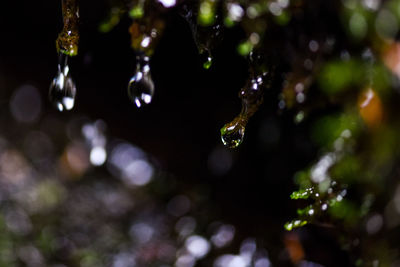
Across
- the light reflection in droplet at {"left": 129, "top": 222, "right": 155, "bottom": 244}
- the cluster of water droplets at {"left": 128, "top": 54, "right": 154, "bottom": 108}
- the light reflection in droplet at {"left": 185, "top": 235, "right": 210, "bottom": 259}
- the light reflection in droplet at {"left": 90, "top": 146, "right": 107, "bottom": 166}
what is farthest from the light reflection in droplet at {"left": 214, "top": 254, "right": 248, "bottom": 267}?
the light reflection in droplet at {"left": 90, "top": 146, "right": 107, "bottom": 166}

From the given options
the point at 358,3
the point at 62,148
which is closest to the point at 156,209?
the point at 62,148

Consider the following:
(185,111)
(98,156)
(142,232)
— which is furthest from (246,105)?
(98,156)

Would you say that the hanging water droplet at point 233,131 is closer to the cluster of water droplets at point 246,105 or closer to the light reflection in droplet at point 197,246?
the cluster of water droplets at point 246,105

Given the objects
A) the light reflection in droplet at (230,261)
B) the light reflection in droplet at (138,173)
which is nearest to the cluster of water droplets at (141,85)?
the light reflection in droplet at (230,261)

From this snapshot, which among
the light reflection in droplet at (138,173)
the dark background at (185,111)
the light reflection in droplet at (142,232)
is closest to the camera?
the dark background at (185,111)

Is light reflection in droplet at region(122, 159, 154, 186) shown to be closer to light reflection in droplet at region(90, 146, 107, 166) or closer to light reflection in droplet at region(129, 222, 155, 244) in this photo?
light reflection in droplet at region(90, 146, 107, 166)

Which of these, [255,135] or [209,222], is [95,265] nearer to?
[209,222]
